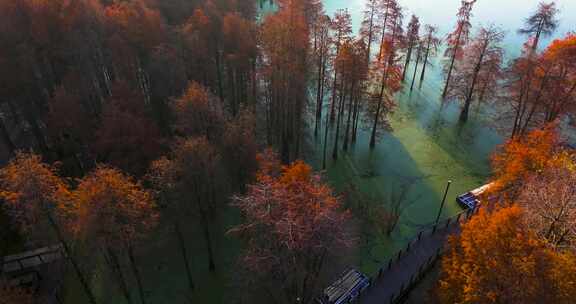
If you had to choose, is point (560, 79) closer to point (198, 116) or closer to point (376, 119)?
point (376, 119)

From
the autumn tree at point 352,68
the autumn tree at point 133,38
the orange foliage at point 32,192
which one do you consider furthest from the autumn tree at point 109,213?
the autumn tree at point 352,68

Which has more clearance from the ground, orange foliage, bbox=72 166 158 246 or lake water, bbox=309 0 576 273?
orange foliage, bbox=72 166 158 246

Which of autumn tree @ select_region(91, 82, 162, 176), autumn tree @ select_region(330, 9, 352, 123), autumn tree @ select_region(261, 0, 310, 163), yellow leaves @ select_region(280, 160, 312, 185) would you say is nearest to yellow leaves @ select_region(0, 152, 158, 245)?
autumn tree @ select_region(91, 82, 162, 176)

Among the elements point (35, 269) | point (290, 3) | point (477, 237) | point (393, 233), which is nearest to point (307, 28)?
point (290, 3)

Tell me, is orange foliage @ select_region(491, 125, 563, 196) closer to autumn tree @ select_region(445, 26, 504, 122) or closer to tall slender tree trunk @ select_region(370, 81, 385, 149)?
tall slender tree trunk @ select_region(370, 81, 385, 149)

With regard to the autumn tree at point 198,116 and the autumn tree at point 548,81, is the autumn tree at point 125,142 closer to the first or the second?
the autumn tree at point 198,116
